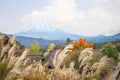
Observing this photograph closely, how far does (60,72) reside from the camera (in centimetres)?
796

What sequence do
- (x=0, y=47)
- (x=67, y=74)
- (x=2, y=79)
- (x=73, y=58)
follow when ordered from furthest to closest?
(x=73, y=58) → (x=67, y=74) → (x=0, y=47) → (x=2, y=79)

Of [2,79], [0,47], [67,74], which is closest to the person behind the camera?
[2,79]

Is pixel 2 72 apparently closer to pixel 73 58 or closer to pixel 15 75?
pixel 15 75

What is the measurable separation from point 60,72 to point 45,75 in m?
0.53

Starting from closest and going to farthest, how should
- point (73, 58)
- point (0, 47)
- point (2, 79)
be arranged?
point (2, 79) → point (0, 47) → point (73, 58)

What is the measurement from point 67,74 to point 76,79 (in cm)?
48

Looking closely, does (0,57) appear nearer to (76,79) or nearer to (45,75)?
(45,75)

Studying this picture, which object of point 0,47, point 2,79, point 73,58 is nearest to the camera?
point 2,79

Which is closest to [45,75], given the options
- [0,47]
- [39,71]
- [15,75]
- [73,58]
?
[39,71]

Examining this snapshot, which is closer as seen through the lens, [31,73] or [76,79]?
[31,73]

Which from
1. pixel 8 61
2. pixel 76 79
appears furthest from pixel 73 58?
pixel 8 61

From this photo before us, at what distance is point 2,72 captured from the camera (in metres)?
7.02

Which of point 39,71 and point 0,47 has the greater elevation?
point 0,47

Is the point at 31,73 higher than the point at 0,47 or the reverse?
the reverse
